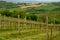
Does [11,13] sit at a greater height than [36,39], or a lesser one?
lesser

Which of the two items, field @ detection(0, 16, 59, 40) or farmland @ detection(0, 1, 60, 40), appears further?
farmland @ detection(0, 1, 60, 40)

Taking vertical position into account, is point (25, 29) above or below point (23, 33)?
below

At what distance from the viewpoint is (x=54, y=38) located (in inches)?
862

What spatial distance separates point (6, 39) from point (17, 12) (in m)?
47.0

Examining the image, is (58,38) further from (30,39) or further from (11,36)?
(11,36)

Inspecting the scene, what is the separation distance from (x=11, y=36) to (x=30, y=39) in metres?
2.58

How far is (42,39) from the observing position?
21375 millimetres

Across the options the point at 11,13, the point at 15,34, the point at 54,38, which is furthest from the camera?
the point at 11,13

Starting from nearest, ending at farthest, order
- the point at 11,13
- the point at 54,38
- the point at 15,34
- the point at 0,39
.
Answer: the point at 0,39 → the point at 54,38 → the point at 15,34 → the point at 11,13

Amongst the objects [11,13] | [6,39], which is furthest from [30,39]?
[11,13]

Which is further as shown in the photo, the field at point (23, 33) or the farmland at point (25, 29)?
the farmland at point (25, 29)

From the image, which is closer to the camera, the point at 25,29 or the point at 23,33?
the point at 23,33

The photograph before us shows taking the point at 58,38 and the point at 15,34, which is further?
the point at 15,34

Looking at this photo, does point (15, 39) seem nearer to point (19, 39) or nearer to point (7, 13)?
point (19, 39)
